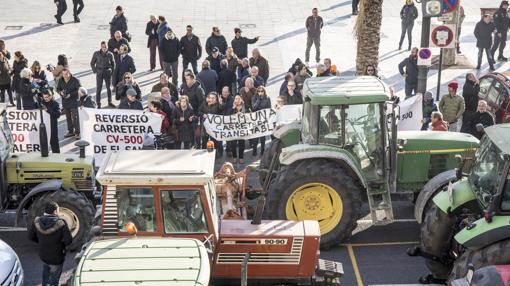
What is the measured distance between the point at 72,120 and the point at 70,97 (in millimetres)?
606

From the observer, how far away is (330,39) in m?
29.0

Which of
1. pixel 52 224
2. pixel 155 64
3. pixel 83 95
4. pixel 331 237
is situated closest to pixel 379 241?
pixel 331 237

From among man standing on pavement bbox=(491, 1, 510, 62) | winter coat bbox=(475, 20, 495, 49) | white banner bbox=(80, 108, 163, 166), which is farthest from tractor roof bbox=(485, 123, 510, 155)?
man standing on pavement bbox=(491, 1, 510, 62)

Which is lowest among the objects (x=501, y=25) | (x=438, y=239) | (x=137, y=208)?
(x=438, y=239)

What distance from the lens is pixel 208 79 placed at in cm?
2038

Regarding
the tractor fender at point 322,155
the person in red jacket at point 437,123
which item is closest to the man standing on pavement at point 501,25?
the person in red jacket at point 437,123

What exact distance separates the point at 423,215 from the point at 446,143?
1704mm

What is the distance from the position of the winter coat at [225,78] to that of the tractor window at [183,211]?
10.6 m

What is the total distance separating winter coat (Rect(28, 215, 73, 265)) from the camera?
1178cm

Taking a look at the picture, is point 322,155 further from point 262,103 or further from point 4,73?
point 4,73

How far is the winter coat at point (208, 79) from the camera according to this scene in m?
20.4

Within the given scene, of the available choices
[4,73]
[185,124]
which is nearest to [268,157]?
[185,124]

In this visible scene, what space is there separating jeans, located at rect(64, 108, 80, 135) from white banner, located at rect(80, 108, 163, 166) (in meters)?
2.33

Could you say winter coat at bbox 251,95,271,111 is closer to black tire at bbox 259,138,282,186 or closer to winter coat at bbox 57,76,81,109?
black tire at bbox 259,138,282,186
